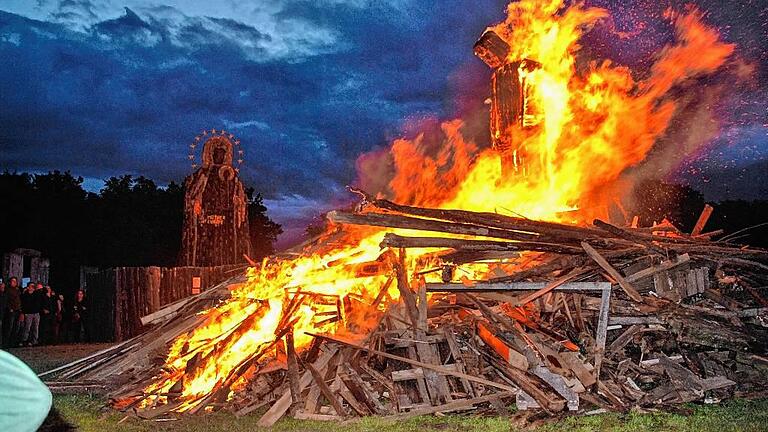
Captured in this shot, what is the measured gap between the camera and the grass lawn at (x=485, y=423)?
266 inches

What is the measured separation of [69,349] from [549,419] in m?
14.5

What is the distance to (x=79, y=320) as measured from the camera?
1850cm

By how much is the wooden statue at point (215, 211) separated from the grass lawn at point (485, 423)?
9754 millimetres

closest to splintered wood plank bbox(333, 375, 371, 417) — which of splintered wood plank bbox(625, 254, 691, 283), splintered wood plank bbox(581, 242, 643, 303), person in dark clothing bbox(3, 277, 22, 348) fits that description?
splintered wood plank bbox(581, 242, 643, 303)

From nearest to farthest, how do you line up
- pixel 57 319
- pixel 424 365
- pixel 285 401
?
pixel 285 401
pixel 424 365
pixel 57 319

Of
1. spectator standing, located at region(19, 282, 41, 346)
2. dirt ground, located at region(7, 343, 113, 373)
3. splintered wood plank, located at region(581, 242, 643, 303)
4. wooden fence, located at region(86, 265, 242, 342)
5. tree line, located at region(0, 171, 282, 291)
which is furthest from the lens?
tree line, located at region(0, 171, 282, 291)

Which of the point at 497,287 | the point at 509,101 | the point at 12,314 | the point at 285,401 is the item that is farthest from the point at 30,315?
the point at 509,101

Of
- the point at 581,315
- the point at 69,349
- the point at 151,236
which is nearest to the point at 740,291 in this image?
the point at 581,315

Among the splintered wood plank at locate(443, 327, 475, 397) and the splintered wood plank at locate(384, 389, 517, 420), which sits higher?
the splintered wood plank at locate(443, 327, 475, 397)

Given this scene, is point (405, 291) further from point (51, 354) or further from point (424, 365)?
point (51, 354)

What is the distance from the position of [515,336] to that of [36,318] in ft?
51.0

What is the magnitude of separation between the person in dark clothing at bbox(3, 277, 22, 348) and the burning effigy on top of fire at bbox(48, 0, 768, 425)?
27.4ft

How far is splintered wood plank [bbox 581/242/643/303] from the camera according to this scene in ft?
29.1

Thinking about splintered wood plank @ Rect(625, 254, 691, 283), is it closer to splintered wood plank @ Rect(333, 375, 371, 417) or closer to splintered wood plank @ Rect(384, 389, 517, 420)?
splintered wood plank @ Rect(384, 389, 517, 420)
